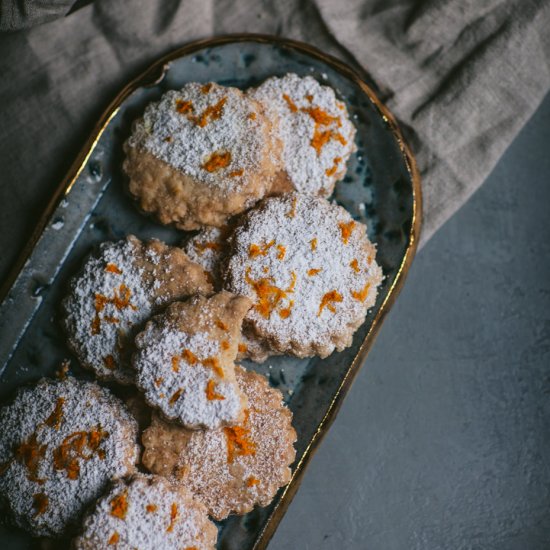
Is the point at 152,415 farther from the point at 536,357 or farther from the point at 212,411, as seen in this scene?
the point at 536,357

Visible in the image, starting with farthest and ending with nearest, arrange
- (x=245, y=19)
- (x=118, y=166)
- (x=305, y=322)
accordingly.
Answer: (x=245, y=19) < (x=118, y=166) < (x=305, y=322)

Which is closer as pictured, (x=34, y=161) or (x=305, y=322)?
(x=305, y=322)

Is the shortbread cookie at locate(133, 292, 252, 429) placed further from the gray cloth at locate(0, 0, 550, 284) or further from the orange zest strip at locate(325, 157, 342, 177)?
the gray cloth at locate(0, 0, 550, 284)

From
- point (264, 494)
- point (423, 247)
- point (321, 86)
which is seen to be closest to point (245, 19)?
point (321, 86)

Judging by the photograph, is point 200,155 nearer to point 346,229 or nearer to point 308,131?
point 308,131

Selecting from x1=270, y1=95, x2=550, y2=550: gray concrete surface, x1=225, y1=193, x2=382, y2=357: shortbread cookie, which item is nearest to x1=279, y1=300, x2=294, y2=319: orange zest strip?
x1=225, y1=193, x2=382, y2=357: shortbread cookie

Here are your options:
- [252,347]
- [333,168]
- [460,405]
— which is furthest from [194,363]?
[460,405]
